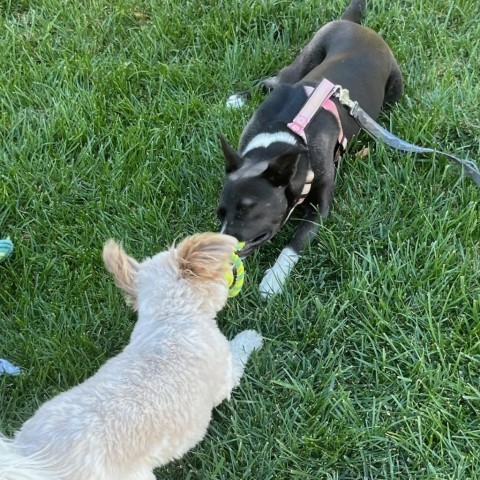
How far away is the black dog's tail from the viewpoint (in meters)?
4.18

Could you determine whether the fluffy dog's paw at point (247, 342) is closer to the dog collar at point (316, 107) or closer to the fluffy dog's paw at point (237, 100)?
the dog collar at point (316, 107)

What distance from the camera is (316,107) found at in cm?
337

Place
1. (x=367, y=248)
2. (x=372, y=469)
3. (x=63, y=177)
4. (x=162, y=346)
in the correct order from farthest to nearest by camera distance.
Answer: (x=63, y=177) < (x=367, y=248) < (x=372, y=469) < (x=162, y=346)

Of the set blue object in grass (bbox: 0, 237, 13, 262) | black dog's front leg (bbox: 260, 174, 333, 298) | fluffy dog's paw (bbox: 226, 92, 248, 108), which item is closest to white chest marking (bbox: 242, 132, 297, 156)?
black dog's front leg (bbox: 260, 174, 333, 298)

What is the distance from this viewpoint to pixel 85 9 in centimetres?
451

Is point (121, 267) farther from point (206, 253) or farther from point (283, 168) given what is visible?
point (283, 168)

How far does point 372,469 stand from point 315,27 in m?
3.12

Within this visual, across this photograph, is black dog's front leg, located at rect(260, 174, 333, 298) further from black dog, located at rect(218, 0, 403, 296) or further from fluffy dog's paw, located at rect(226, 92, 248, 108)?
fluffy dog's paw, located at rect(226, 92, 248, 108)

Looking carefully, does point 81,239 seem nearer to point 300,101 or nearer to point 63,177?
point 63,177

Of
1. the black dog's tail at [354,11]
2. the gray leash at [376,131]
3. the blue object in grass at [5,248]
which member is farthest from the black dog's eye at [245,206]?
the black dog's tail at [354,11]

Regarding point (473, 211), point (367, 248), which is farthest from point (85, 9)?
point (473, 211)

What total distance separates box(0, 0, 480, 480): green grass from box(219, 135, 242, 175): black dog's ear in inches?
14.3

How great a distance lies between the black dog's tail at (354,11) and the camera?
4.18 m

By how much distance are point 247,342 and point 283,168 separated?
871 mm
